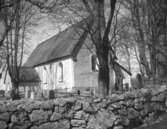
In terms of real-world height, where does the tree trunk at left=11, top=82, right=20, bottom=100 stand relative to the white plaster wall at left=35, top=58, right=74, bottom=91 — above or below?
below

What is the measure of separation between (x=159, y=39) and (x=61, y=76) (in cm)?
2057

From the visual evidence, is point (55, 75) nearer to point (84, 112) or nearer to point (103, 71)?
point (103, 71)

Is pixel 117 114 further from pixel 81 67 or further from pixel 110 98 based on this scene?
pixel 81 67

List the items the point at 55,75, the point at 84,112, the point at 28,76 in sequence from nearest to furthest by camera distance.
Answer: the point at 84,112, the point at 55,75, the point at 28,76

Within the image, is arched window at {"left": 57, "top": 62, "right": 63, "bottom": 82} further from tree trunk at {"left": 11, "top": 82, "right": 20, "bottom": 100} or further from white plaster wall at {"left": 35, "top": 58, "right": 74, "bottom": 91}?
tree trunk at {"left": 11, "top": 82, "right": 20, "bottom": 100}

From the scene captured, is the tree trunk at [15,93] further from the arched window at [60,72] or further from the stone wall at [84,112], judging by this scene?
the stone wall at [84,112]

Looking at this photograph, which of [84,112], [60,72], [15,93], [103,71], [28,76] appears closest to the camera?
[84,112]

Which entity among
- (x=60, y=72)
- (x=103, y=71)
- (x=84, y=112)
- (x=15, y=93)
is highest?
(x=60, y=72)

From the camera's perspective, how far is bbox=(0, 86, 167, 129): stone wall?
6.23 m

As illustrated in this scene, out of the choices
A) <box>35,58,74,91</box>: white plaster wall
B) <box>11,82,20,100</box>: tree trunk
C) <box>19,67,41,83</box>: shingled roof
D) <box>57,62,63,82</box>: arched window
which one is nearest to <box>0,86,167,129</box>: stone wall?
<box>11,82,20,100</box>: tree trunk

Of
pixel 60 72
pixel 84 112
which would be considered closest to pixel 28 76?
pixel 60 72

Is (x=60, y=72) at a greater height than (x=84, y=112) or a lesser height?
greater

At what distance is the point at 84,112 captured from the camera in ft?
23.0

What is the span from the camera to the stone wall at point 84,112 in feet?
20.5
